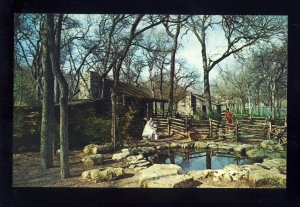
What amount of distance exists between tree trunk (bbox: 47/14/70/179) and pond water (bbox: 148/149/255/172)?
5.37 ft

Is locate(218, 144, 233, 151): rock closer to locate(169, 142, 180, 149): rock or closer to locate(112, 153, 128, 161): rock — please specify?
locate(169, 142, 180, 149): rock

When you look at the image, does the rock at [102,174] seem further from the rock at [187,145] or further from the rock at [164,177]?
the rock at [187,145]

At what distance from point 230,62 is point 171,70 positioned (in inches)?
44.9

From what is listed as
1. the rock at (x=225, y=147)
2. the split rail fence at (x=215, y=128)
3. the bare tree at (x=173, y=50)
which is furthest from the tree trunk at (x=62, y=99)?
the rock at (x=225, y=147)

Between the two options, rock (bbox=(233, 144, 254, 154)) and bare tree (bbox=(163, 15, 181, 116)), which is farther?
rock (bbox=(233, 144, 254, 154))

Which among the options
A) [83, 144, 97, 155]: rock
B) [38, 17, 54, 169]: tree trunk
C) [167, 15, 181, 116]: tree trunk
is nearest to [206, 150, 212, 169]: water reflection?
[167, 15, 181, 116]: tree trunk

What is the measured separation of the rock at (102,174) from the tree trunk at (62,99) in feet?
1.33

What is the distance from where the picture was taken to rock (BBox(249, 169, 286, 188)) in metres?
6.72

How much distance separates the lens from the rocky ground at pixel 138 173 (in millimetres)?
6758

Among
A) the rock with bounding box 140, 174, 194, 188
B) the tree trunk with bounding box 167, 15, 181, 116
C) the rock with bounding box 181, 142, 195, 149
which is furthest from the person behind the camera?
the rock with bounding box 181, 142, 195, 149

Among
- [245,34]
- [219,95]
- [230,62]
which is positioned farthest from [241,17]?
[219,95]

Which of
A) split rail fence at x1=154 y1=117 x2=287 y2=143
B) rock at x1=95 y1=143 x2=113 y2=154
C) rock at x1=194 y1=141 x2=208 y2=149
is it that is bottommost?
rock at x1=95 y1=143 x2=113 y2=154

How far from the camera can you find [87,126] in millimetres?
6992
